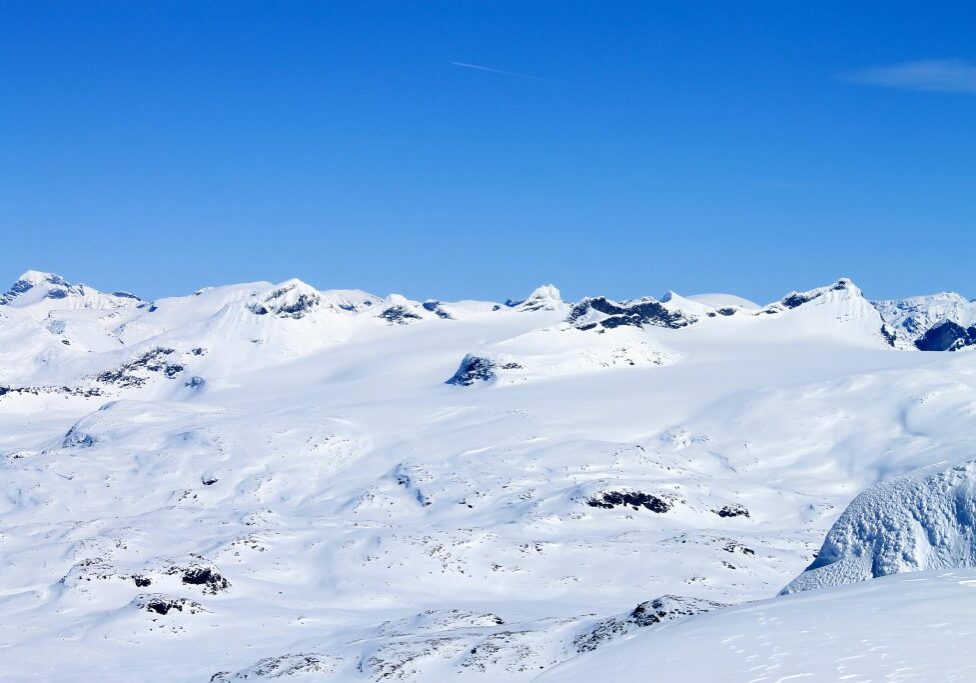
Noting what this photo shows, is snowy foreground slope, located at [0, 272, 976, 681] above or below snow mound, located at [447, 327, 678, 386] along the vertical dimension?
below

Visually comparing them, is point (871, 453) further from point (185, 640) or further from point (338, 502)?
point (185, 640)

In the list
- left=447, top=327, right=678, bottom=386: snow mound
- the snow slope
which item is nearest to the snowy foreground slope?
the snow slope

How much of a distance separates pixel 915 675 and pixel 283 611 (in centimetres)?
4017

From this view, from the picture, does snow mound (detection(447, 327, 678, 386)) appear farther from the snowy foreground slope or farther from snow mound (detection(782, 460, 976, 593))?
snow mound (detection(782, 460, 976, 593))

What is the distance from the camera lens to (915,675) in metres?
15.4

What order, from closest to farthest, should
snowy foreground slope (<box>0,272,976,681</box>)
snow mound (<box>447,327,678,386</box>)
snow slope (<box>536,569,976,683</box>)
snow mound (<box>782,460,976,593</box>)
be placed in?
snow slope (<box>536,569,976,683</box>)
snow mound (<box>782,460,976,593</box>)
snowy foreground slope (<box>0,272,976,681</box>)
snow mound (<box>447,327,678,386</box>)

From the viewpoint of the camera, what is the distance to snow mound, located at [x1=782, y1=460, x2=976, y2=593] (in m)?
24.0

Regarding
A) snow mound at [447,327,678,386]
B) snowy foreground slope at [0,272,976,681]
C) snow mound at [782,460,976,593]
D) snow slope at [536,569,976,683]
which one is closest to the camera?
snow slope at [536,569,976,683]

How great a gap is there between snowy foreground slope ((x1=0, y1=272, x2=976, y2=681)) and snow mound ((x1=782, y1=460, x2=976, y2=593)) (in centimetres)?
61

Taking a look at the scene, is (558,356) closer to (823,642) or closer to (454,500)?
(454,500)

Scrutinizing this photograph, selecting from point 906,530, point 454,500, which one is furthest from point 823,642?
point 454,500

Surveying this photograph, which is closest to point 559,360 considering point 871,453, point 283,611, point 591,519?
point 871,453

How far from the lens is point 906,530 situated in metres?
24.8

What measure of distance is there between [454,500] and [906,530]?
62767 millimetres
